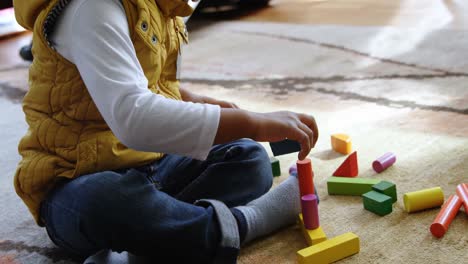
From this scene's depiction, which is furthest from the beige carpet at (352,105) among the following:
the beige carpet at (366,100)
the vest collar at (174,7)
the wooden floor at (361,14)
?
the vest collar at (174,7)

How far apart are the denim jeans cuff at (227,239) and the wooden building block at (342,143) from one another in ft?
1.19

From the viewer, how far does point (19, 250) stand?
88 centimetres

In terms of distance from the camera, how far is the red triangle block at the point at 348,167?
0.98 m

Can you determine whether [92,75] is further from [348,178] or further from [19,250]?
[348,178]

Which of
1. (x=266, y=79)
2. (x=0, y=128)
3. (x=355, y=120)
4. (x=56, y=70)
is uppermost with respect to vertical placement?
(x=56, y=70)

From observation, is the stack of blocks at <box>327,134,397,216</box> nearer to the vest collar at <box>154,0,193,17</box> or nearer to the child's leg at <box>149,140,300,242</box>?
the child's leg at <box>149,140,300,242</box>

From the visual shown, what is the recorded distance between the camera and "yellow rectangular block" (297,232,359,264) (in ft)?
2.42

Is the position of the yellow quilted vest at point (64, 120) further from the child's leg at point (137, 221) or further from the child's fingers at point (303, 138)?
the child's fingers at point (303, 138)

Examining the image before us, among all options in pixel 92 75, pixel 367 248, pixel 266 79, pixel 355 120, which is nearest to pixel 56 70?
pixel 92 75

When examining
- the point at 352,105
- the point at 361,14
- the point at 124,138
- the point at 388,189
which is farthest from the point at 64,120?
the point at 361,14

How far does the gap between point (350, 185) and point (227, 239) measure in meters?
0.25

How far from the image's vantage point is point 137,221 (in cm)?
73

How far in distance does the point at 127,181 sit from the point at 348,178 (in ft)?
1.21

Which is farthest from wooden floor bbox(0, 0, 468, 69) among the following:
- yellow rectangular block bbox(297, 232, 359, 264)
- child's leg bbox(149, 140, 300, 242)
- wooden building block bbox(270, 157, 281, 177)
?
yellow rectangular block bbox(297, 232, 359, 264)
